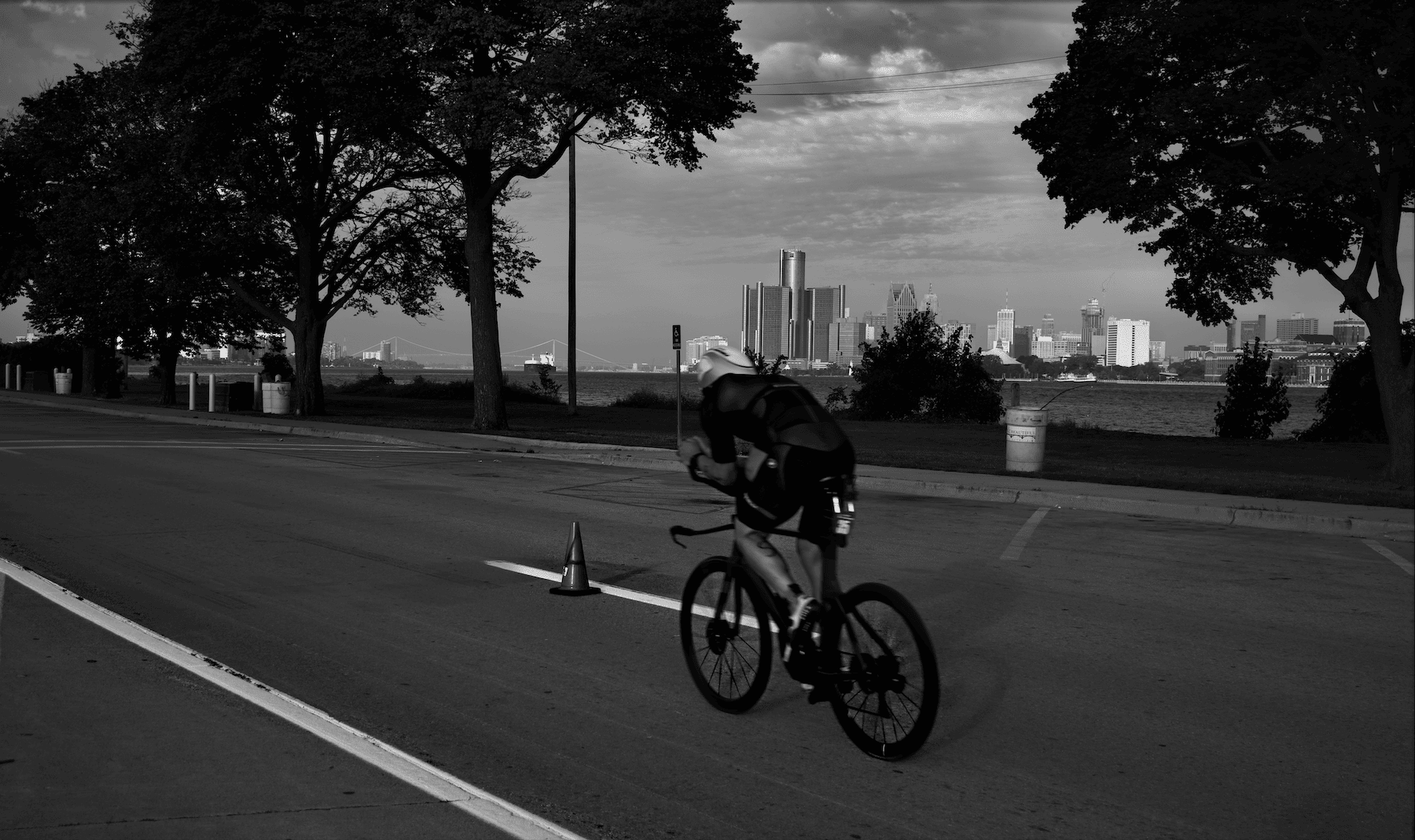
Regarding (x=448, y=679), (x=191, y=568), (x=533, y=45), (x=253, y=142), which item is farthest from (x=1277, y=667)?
(x=253, y=142)

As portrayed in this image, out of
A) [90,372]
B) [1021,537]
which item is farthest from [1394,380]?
[90,372]

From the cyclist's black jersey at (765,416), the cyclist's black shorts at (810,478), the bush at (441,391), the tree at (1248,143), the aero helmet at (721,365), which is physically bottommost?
the bush at (441,391)

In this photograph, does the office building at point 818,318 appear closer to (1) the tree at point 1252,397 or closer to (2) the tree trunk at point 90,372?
(1) the tree at point 1252,397

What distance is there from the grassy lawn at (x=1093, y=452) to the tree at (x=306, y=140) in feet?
13.9

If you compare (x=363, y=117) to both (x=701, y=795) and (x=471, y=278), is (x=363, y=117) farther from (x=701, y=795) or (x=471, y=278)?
Answer: (x=701, y=795)

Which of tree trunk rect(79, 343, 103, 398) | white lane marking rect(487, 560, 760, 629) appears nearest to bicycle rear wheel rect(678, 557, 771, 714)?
white lane marking rect(487, 560, 760, 629)

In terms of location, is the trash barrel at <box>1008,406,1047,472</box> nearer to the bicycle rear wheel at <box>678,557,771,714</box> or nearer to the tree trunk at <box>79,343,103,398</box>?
the bicycle rear wheel at <box>678,557,771,714</box>

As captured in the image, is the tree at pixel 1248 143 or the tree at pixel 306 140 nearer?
the tree at pixel 1248 143

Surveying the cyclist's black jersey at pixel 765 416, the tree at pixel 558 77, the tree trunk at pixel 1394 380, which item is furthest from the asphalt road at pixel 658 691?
the tree at pixel 558 77

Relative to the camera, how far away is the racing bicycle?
194 inches

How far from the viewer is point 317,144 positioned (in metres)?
35.6

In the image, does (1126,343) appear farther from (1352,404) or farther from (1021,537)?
(1021,537)

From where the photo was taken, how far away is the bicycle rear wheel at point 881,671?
4891 mm

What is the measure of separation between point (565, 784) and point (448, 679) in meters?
1.79
